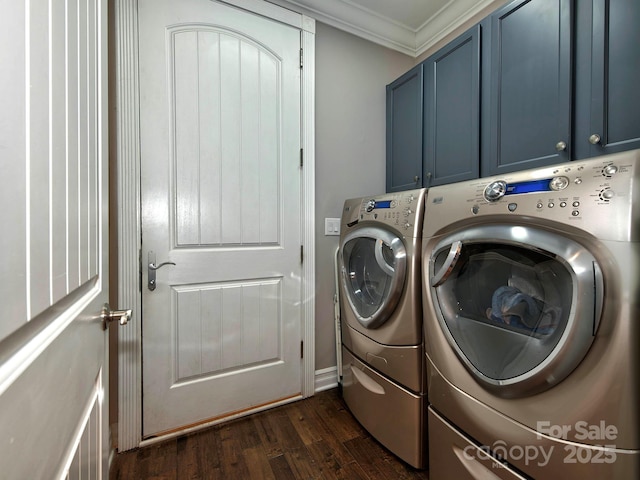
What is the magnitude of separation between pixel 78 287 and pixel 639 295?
1.15m

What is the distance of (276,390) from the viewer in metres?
1.78

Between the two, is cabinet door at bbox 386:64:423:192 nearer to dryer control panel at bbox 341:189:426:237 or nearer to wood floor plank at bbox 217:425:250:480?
dryer control panel at bbox 341:189:426:237

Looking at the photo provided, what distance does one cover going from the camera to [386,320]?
135 centimetres

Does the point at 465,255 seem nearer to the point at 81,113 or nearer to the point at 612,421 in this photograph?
the point at 612,421

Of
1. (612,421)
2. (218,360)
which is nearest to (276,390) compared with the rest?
(218,360)

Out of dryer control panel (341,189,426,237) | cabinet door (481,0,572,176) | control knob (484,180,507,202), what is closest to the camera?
control knob (484,180,507,202)

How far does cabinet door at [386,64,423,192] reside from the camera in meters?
1.83

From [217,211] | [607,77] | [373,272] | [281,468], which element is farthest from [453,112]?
[281,468]

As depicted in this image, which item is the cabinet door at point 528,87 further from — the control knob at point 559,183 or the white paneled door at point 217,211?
the white paneled door at point 217,211

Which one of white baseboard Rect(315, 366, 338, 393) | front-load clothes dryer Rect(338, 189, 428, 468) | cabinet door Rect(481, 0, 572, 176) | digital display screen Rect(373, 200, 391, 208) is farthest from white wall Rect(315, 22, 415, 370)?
cabinet door Rect(481, 0, 572, 176)

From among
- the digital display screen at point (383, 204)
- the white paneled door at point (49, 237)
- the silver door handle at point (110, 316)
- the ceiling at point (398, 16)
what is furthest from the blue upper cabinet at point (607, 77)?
the silver door handle at point (110, 316)

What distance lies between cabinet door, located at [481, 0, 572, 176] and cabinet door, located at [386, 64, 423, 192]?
47cm

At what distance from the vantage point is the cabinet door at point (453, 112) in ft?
4.79

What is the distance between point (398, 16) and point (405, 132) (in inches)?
33.6
